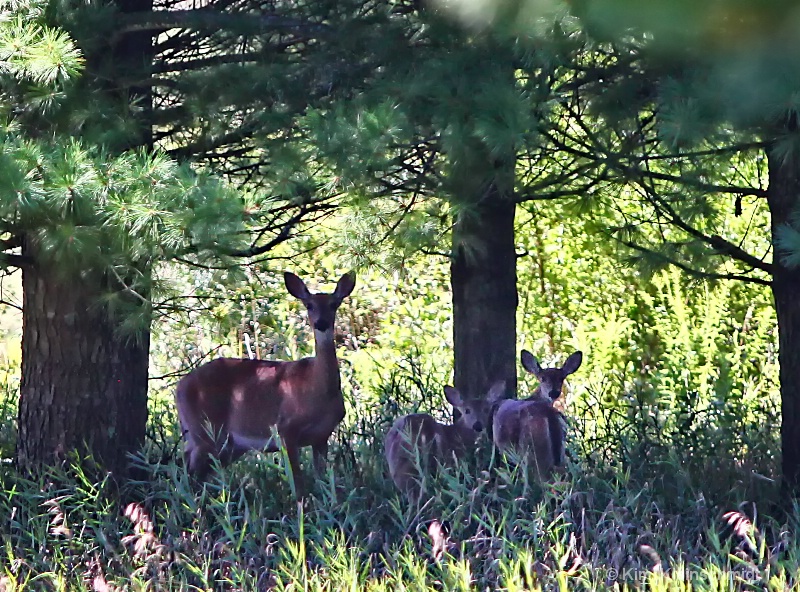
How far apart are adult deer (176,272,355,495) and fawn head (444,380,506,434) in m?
0.71

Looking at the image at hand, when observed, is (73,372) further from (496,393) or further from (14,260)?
(496,393)

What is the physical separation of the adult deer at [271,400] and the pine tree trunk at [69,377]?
0.55m

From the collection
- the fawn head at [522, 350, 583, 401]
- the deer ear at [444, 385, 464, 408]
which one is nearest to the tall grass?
the deer ear at [444, 385, 464, 408]

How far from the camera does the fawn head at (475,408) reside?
6816 mm

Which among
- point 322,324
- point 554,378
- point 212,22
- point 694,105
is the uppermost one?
point 212,22

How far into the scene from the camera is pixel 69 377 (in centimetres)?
645

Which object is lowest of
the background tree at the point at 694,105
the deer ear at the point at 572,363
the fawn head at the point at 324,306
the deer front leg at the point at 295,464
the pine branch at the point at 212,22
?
the deer front leg at the point at 295,464

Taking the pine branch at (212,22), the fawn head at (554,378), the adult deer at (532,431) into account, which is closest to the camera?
the pine branch at (212,22)

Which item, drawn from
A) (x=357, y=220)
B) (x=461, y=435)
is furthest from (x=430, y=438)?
(x=357, y=220)

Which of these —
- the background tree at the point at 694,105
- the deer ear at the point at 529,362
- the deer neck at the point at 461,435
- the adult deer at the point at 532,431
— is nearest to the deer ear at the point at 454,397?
the deer neck at the point at 461,435

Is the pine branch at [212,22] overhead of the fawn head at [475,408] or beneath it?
overhead

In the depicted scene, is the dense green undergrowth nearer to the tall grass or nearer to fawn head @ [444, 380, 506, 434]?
the tall grass

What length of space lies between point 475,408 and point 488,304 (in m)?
0.75

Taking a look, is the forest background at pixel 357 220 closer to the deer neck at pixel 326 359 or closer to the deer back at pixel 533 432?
the deer back at pixel 533 432
